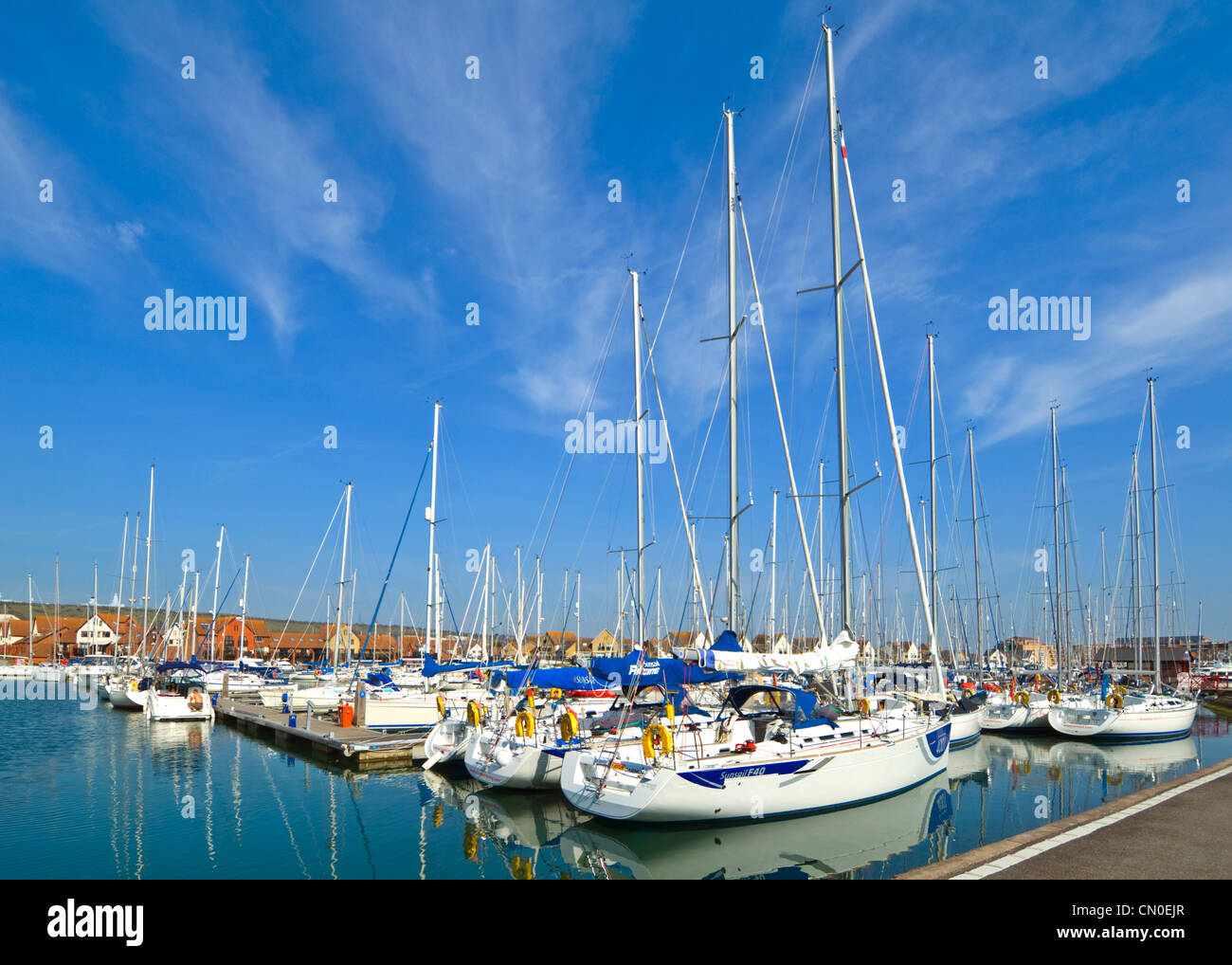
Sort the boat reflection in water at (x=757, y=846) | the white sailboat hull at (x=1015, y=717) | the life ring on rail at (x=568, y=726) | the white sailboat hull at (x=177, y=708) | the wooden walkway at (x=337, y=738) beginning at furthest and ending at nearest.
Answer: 1. the white sailboat hull at (x=177, y=708)
2. the white sailboat hull at (x=1015, y=717)
3. the wooden walkway at (x=337, y=738)
4. the life ring on rail at (x=568, y=726)
5. the boat reflection in water at (x=757, y=846)

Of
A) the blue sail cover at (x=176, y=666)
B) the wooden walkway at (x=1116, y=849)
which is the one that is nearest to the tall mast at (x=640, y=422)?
the wooden walkway at (x=1116, y=849)

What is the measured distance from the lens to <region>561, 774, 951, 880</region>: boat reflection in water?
45.6 feet

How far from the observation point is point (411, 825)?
1753cm

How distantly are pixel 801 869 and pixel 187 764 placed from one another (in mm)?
21342

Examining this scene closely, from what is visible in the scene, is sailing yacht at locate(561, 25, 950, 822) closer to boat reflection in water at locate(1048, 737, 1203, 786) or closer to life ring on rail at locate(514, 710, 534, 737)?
life ring on rail at locate(514, 710, 534, 737)

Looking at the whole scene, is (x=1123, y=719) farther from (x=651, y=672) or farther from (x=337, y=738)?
(x=337, y=738)

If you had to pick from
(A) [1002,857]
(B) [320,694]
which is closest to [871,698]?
(A) [1002,857]

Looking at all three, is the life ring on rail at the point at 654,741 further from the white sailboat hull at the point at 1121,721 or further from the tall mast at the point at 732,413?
the white sailboat hull at the point at 1121,721

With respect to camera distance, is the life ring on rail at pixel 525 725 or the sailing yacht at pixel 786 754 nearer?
the sailing yacht at pixel 786 754

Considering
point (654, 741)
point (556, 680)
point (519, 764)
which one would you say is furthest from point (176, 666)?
point (654, 741)

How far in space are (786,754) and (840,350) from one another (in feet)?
37.0

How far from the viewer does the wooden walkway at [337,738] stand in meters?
24.4
